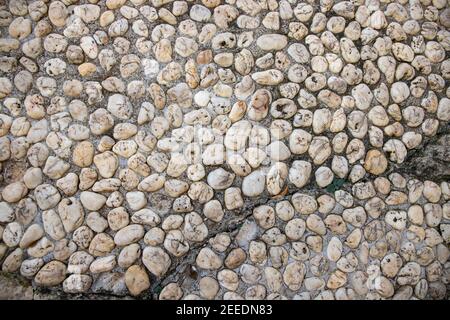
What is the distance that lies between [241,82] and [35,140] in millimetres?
534

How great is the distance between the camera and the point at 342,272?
50.5 inches

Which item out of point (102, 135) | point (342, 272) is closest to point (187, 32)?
point (102, 135)

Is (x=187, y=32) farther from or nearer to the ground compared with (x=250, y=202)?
farther from the ground

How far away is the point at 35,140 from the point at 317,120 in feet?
2.32

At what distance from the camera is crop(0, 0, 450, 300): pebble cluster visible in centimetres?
126

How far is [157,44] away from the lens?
1336 millimetres

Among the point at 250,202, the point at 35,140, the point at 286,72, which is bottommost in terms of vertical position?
the point at 250,202

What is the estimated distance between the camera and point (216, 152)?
1302mm

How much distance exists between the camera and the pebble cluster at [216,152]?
4.13 feet
